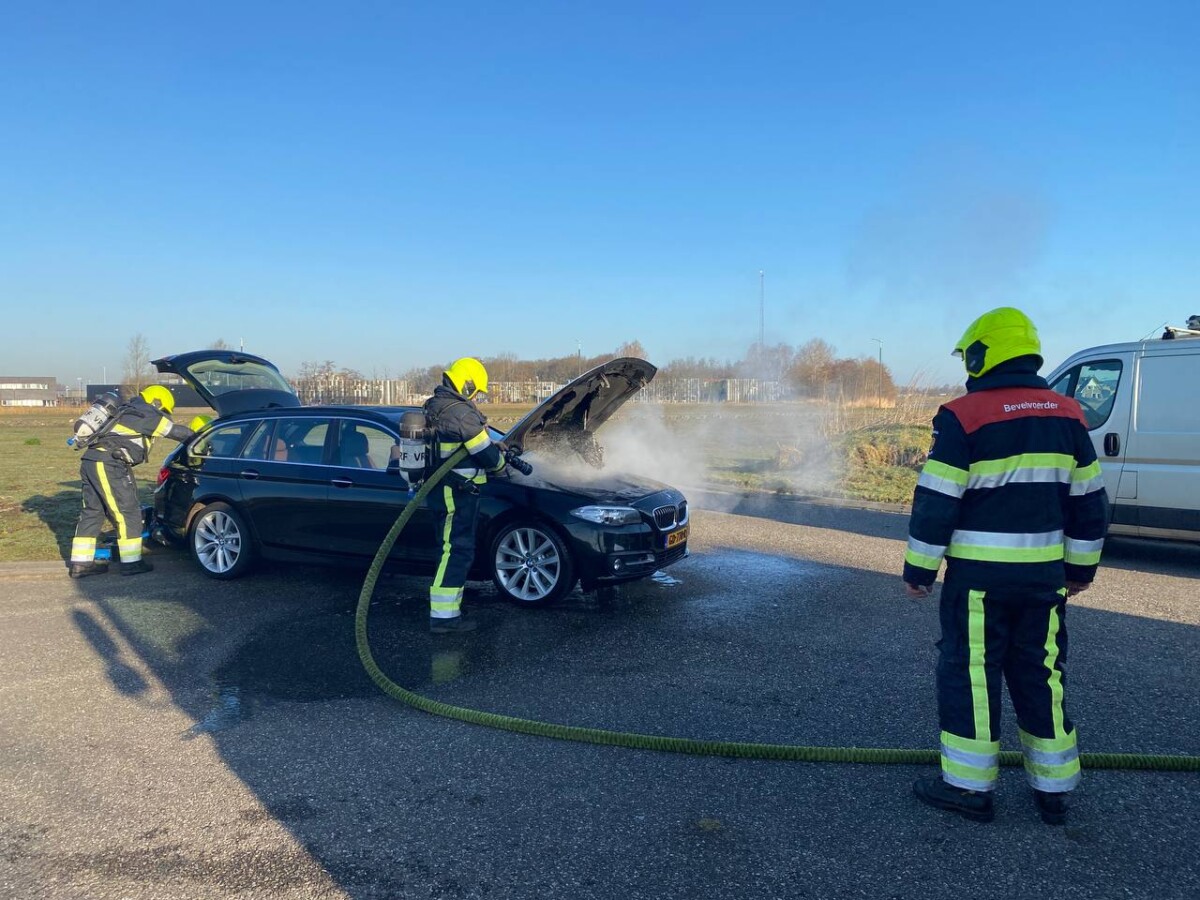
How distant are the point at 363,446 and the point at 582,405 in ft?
6.43

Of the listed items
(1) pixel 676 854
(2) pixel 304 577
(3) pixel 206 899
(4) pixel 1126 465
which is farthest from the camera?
(4) pixel 1126 465

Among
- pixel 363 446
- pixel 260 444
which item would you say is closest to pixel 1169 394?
pixel 363 446

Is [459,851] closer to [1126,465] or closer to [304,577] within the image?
[304,577]

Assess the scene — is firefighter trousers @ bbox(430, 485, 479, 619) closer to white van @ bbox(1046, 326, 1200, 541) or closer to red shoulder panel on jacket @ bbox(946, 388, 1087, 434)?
red shoulder panel on jacket @ bbox(946, 388, 1087, 434)

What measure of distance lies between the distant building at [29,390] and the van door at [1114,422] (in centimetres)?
10899

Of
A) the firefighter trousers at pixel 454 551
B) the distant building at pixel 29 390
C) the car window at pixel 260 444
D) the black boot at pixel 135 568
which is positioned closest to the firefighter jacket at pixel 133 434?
the car window at pixel 260 444

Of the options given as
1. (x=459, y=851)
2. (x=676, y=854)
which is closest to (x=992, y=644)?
(x=676, y=854)

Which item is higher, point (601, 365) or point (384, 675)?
point (601, 365)

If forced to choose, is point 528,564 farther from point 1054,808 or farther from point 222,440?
point 1054,808

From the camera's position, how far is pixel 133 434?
755 cm

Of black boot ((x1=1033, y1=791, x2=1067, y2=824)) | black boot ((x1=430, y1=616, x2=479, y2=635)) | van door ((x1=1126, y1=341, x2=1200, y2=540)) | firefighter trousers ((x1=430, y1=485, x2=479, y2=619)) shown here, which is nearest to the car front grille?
firefighter trousers ((x1=430, y1=485, x2=479, y2=619))

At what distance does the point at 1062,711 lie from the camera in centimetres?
315

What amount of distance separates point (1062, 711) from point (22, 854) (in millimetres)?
3991

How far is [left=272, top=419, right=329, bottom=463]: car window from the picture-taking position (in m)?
6.94
